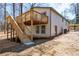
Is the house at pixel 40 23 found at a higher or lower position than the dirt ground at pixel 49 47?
higher

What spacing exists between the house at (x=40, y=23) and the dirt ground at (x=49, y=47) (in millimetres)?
116

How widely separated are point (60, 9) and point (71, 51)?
75cm

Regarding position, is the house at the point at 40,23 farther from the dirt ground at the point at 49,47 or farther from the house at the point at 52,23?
the dirt ground at the point at 49,47

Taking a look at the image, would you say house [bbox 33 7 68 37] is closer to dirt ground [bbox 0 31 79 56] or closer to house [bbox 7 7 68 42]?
house [bbox 7 7 68 42]

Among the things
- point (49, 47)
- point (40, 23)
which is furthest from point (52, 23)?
point (49, 47)

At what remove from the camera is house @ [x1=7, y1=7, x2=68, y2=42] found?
4.08 m

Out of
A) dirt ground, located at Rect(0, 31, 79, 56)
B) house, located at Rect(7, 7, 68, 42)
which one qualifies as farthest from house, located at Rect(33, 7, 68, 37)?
dirt ground, located at Rect(0, 31, 79, 56)

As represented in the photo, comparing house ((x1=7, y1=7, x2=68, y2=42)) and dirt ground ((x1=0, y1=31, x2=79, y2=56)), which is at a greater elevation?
house ((x1=7, y1=7, x2=68, y2=42))

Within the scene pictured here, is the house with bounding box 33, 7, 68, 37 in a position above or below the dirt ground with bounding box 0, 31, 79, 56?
above

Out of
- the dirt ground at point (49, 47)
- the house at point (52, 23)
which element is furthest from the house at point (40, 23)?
the dirt ground at point (49, 47)

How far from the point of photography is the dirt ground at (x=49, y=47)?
398 centimetres

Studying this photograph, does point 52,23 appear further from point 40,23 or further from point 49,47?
point 49,47

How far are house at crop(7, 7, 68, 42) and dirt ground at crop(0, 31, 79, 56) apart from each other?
0.12 meters

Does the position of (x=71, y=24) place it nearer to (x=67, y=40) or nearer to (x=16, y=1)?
(x=67, y=40)
